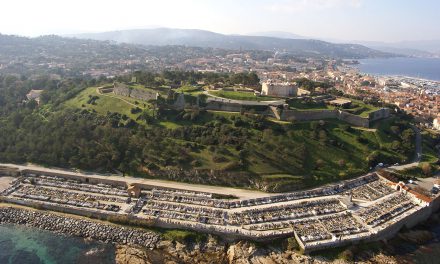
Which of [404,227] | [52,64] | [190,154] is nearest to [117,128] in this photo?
[190,154]

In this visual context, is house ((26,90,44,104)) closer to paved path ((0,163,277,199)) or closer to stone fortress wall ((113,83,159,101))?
stone fortress wall ((113,83,159,101))

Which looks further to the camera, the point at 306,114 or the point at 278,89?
the point at 278,89

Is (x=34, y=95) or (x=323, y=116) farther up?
(x=323, y=116)

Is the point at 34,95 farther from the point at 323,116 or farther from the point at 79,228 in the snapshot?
the point at 323,116

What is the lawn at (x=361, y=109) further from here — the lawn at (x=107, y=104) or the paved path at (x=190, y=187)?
the lawn at (x=107, y=104)

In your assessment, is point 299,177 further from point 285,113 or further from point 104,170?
point 104,170

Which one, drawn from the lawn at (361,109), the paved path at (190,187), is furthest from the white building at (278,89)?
the paved path at (190,187)

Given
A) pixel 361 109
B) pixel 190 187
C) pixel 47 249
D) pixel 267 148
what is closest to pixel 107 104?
pixel 190 187
